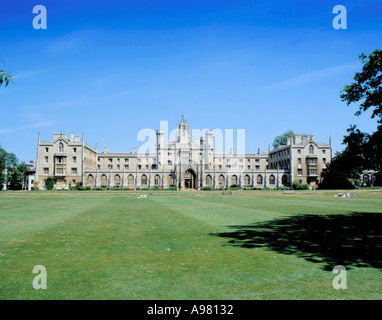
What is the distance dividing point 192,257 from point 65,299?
13.6 ft

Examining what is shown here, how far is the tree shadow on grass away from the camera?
9203 millimetres

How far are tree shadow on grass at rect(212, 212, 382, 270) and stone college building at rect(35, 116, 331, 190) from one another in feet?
243

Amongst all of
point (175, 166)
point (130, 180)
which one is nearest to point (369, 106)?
point (175, 166)

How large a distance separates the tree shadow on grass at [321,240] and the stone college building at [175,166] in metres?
74.0

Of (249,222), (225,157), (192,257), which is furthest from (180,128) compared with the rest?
(192,257)

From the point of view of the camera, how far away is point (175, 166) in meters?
94.1

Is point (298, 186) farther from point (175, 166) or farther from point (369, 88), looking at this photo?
point (369, 88)

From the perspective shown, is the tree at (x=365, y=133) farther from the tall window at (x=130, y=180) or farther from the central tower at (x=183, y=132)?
the central tower at (x=183, y=132)

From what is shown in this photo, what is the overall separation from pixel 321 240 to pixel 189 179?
84.5 metres

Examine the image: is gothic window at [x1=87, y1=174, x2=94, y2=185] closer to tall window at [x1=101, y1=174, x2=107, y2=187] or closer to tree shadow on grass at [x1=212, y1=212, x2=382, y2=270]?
tall window at [x1=101, y1=174, x2=107, y2=187]

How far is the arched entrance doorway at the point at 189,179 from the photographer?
94.1 meters

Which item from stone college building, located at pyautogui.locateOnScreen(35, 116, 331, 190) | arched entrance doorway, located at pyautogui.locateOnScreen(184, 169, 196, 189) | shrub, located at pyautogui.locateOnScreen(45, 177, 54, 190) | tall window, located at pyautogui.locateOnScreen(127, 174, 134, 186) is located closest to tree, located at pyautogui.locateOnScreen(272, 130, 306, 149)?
stone college building, located at pyautogui.locateOnScreen(35, 116, 331, 190)
